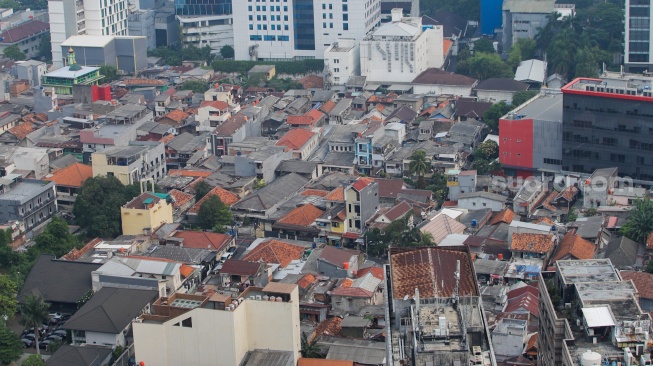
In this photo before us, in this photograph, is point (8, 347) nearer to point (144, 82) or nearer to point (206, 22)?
point (144, 82)

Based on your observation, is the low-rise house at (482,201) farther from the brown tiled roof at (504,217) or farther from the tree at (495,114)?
the tree at (495,114)

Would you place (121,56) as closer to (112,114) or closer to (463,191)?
(112,114)

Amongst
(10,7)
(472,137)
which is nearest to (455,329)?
(472,137)

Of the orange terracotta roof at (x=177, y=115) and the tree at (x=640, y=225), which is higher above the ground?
the orange terracotta roof at (x=177, y=115)

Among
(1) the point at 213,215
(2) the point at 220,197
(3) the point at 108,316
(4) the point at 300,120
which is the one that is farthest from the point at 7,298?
(4) the point at 300,120

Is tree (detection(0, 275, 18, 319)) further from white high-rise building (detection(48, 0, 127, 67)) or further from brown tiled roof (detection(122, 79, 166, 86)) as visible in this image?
white high-rise building (detection(48, 0, 127, 67))

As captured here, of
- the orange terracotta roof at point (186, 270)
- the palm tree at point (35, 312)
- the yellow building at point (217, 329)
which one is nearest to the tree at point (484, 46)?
the orange terracotta roof at point (186, 270)

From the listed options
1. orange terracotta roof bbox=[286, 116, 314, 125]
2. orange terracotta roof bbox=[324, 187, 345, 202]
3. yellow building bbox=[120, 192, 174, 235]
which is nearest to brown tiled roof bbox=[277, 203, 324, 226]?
orange terracotta roof bbox=[324, 187, 345, 202]
